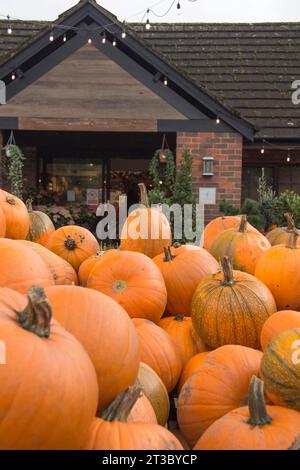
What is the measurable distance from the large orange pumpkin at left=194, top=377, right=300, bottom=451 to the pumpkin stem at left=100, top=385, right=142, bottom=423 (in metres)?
0.31

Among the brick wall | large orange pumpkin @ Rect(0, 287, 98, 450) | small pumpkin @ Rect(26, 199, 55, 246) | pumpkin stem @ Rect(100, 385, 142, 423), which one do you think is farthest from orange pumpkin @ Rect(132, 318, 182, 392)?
the brick wall

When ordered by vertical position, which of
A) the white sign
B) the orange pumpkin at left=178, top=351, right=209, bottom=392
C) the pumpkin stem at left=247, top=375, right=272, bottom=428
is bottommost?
the orange pumpkin at left=178, top=351, right=209, bottom=392

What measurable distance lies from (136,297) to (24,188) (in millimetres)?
9093

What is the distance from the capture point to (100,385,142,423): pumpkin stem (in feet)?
4.32

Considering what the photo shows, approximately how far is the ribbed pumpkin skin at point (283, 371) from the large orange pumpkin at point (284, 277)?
3.19 feet

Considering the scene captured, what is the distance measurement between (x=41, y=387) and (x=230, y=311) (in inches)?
52.4

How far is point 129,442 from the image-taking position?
1.23 meters

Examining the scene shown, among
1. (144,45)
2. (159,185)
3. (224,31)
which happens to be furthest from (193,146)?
(224,31)

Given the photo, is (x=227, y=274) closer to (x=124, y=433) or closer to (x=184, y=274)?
(x=184, y=274)

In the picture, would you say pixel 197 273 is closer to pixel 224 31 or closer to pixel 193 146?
pixel 193 146

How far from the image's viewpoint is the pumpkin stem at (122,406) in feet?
4.32

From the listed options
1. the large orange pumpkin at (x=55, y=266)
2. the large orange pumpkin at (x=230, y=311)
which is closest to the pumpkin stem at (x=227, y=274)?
the large orange pumpkin at (x=230, y=311)

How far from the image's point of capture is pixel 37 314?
122 cm

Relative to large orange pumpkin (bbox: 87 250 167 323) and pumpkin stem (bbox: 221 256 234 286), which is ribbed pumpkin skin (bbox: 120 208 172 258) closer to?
large orange pumpkin (bbox: 87 250 167 323)
